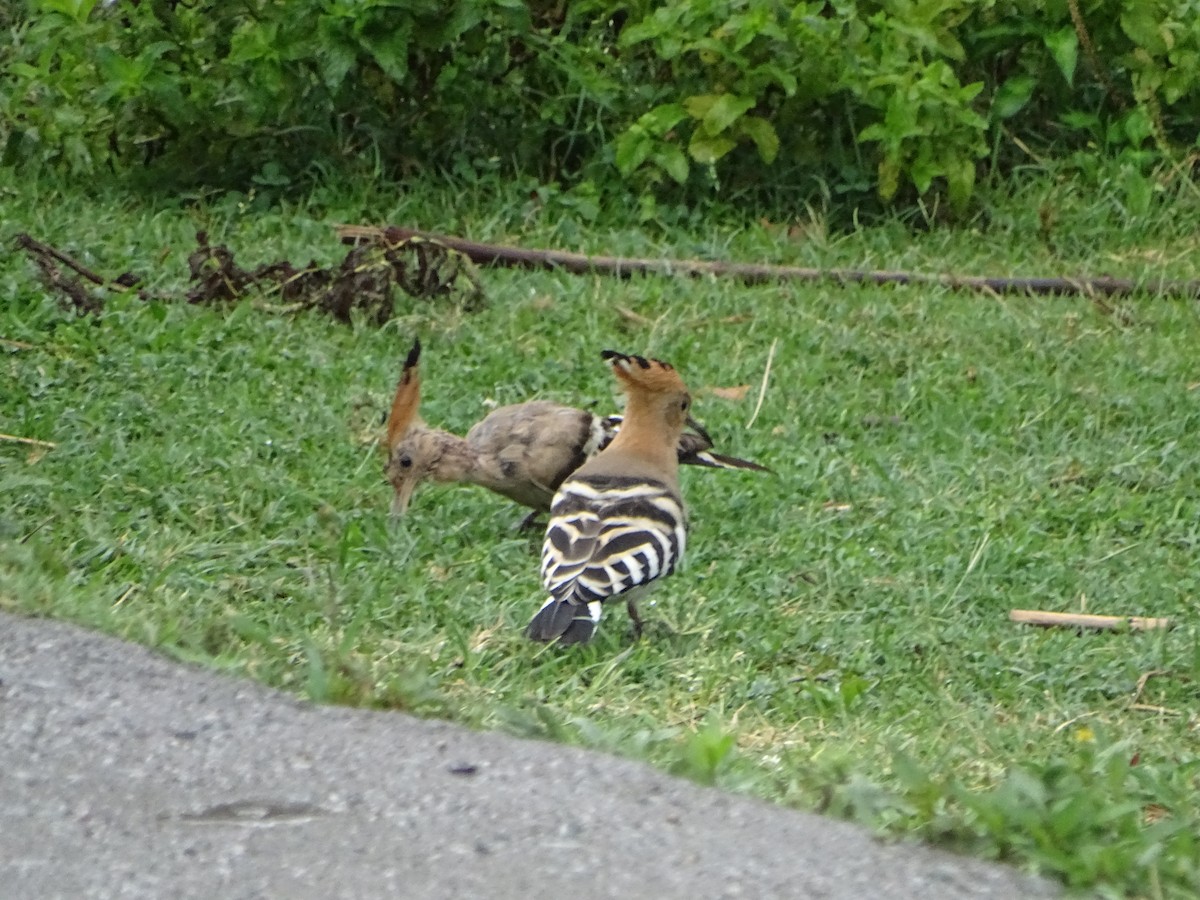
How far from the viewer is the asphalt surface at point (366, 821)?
2.92m

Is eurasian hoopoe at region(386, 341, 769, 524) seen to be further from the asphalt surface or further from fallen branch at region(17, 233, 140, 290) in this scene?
the asphalt surface

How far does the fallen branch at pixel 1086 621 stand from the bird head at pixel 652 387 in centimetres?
115

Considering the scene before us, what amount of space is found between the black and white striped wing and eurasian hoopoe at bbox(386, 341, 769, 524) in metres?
0.63

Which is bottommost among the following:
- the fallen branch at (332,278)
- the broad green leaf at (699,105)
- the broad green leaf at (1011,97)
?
the fallen branch at (332,278)

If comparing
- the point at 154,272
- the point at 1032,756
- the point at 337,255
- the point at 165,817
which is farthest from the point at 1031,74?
the point at 165,817

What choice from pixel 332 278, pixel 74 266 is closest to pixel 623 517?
pixel 332 278

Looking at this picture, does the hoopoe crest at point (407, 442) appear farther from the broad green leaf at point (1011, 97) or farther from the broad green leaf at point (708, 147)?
the broad green leaf at point (1011, 97)

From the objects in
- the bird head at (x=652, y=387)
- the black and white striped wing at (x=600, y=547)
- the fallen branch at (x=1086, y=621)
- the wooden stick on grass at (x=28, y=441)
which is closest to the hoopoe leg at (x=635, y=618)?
the black and white striped wing at (x=600, y=547)

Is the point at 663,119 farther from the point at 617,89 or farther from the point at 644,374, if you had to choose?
the point at 644,374

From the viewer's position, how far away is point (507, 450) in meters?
5.98

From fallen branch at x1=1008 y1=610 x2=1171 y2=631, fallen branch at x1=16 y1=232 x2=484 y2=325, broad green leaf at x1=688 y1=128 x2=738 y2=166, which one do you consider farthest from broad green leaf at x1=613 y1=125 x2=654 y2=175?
fallen branch at x1=1008 y1=610 x2=1171 y2=631

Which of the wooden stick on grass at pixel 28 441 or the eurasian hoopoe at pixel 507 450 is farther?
the wooden stick on grass at pixel 28 441

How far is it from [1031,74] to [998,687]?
4829 millimetres

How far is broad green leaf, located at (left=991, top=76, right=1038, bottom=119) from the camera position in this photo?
8.83m
